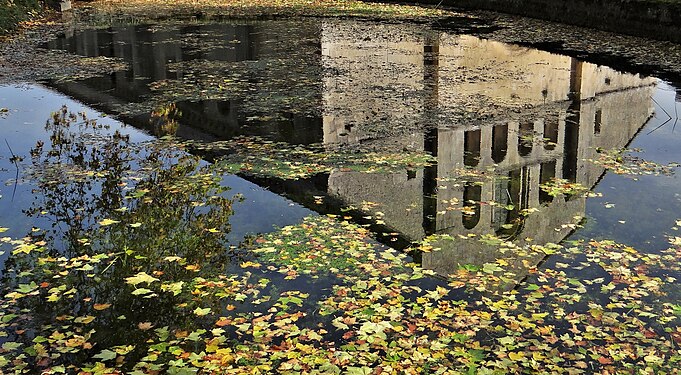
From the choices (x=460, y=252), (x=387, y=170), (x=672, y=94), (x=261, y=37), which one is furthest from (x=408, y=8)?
(x=460, y=252)

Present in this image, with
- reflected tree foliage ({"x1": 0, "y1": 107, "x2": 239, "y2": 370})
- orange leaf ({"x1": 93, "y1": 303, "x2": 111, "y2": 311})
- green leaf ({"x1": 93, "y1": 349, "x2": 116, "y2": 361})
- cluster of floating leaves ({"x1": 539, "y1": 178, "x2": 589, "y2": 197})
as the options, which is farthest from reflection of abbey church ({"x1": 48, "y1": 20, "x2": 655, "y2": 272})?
green leaf ({"x1": 93, "y1": 349, "x2": 116, "y2": 361})

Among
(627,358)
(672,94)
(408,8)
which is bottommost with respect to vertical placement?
(627,358)

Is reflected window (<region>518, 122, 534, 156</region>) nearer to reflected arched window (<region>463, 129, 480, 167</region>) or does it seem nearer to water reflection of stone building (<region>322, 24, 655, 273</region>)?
water reflection of stone building (<region>322, 24, 655, 273</region>)

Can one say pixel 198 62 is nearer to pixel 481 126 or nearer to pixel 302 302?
pixel 481 126

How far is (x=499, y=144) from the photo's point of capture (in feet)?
38.0

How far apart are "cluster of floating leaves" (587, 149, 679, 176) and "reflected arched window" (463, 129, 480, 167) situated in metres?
1.86

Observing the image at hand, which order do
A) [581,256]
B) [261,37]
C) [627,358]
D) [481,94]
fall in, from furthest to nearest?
[261,37], [481,94], [581,256], [627,358]

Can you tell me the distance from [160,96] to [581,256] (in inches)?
455

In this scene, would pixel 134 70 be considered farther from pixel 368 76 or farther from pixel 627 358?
pixel 627 358

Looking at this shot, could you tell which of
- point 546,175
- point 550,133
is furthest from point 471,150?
point 550,133

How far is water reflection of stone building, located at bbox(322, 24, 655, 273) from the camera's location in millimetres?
9141

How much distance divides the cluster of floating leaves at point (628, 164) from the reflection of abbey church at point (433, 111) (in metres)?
0.20

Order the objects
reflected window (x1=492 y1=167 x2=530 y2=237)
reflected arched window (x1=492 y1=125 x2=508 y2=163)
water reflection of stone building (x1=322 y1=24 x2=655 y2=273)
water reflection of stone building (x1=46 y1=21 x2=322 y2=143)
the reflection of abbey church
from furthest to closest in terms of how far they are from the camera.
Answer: water reflection of stone building (x1=46 y1=21 x2=322 y2=143)
reflected arched window (x1=492 y1=125 x2=508 y2=163)
the reflection of abbey church
water reflection of stone building (x1=322 y1=24 x2=655 y2=273)
reflected window (x1=492 y1=167 x2=530 y2=237)

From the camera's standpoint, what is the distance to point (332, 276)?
7.47 meters
